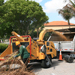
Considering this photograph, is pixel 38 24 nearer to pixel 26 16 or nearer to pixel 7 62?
pixel 26 16

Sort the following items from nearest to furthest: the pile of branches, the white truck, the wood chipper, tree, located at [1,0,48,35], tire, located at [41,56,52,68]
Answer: the pile of branches
the wood chipper
tire, located at [41,56,52,68]
the white truck
tree, located at [1,0,48,35]

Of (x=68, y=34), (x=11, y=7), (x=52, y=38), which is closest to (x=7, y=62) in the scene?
(x=52, y=38)

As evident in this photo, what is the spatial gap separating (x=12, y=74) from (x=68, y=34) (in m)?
10.4

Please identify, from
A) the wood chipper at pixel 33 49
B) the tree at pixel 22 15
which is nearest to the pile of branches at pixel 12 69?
the wood chipper at pixel 33 49

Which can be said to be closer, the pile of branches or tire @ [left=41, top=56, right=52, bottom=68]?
the pile of branches

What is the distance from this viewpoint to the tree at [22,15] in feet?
80.7

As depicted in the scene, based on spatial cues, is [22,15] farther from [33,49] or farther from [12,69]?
[12,69]

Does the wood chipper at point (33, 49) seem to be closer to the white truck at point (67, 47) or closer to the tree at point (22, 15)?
the white truck at point (67, 47)

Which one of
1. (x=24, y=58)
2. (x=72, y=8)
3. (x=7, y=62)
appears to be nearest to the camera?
(x=7, y=62)

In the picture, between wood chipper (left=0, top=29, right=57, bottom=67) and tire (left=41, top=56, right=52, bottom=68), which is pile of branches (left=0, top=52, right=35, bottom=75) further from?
tire (left=41, top=56, right=52, bottom=68)

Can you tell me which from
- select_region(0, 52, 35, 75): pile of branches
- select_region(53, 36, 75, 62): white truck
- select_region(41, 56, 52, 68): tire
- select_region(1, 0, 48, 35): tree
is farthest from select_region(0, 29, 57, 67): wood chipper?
select_region(1, 0, 48, 35): tree

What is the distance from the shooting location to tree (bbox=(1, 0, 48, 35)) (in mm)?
24600

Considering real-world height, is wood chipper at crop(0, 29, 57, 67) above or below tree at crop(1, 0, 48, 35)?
below

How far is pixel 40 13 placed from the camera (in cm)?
2681
